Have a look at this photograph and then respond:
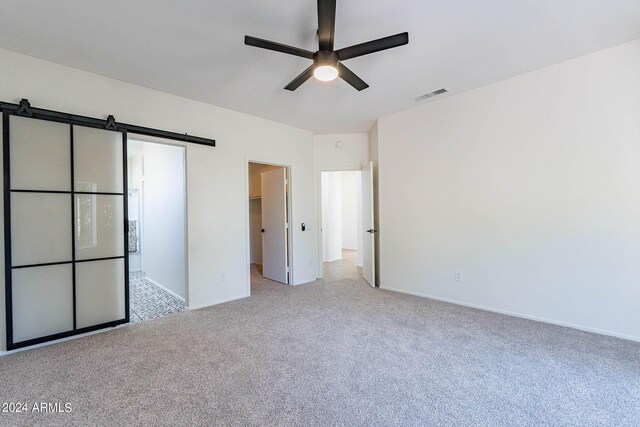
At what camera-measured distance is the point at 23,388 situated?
197 centimetres

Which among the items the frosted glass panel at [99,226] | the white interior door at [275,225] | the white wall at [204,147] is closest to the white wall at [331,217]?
the white interior door at [275,225]

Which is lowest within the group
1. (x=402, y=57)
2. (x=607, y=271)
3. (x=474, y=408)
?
(x=474, y=408)

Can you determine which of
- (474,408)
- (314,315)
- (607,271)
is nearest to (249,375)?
(314,315)

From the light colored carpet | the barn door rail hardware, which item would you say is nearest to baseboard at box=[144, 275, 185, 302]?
the light colored carpet

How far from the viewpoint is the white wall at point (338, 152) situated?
5.31 m

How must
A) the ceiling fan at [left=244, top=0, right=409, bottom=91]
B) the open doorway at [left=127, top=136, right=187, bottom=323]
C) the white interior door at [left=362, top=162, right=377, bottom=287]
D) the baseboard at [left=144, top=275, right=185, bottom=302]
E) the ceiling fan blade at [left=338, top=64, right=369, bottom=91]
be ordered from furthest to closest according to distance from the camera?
the white interior door at [left=362, top=162, right=377, bottom=287] → the baseboard at [left=144, top=275, right=185, bottom=302] → the open doorway at [left=127, top=136, right=187, bottom=323] → the ceiling fan blade at [left=338, top=64, right=369, bottom=91] → the ceiling fan at [left=244, top=0, right=409, bottom=91]

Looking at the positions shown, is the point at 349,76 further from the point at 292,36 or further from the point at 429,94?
the point at 429,94

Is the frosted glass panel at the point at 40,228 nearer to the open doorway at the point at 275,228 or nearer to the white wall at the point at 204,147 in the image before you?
the white wall at the point at 204,147

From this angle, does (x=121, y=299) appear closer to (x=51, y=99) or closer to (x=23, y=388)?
(x=23, y=388)

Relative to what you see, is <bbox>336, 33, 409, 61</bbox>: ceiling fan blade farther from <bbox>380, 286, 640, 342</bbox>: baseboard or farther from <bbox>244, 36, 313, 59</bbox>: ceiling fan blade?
<bbox>380, 286, 640, 342</bbox>: baseboard

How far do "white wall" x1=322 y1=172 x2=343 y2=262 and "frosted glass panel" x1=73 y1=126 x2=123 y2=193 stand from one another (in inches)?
195

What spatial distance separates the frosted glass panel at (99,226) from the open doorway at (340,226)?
347cm

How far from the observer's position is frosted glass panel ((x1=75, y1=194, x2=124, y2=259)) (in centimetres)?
A: 285

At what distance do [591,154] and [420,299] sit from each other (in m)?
2.55
